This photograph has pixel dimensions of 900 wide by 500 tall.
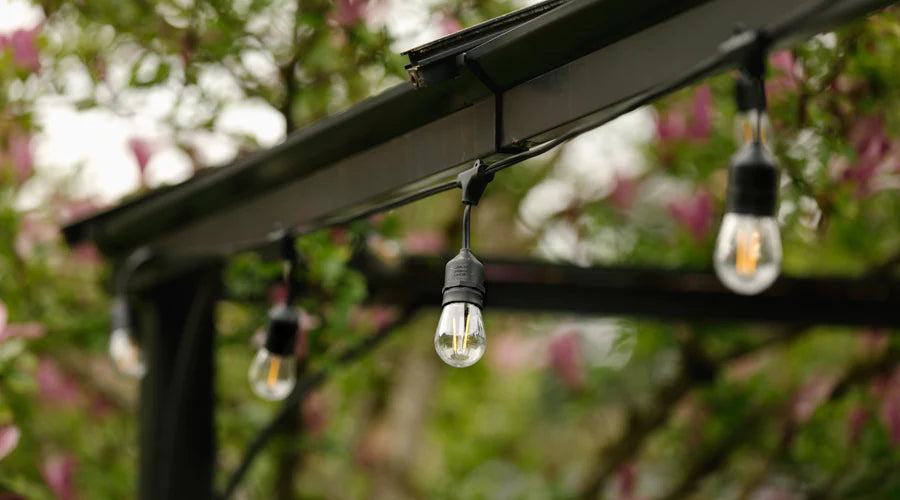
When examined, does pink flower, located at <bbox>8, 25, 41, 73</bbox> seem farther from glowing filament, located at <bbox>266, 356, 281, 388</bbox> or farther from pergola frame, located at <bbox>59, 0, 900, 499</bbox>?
glowing filament, located at <bbox>266, 356, 281, 388</bbox>

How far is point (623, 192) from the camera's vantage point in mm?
3295

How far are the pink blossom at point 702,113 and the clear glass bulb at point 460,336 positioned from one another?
61.1 inches

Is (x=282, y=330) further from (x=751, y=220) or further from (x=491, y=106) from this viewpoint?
(x=751, y=220)

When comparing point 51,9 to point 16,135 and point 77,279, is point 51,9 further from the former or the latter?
point 77,279

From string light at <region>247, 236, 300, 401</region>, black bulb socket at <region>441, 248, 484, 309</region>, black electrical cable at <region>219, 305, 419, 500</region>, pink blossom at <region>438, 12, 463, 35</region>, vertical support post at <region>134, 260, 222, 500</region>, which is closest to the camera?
black bulb socket at <region>441, 248, 484, 309</region>

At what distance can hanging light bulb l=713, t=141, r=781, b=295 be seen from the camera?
101cm

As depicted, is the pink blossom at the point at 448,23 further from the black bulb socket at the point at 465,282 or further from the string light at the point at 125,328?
the black bulb socket at the point at 465,282

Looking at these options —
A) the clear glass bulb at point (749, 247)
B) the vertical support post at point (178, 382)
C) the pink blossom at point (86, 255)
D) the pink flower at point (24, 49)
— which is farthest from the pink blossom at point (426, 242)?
the clear glass bulb at point (749, 247)

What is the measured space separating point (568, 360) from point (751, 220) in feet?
8.80

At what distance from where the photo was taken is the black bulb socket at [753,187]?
101 cm

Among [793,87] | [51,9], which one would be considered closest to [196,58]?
[51,9]

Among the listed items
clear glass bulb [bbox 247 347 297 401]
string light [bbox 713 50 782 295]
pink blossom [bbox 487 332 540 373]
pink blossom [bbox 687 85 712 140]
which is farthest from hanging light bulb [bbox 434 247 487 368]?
pink blossom [bbox 487 332 540 373]

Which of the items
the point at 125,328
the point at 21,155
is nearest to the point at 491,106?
the point at 125,328

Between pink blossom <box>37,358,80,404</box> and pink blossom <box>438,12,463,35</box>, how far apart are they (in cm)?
189
